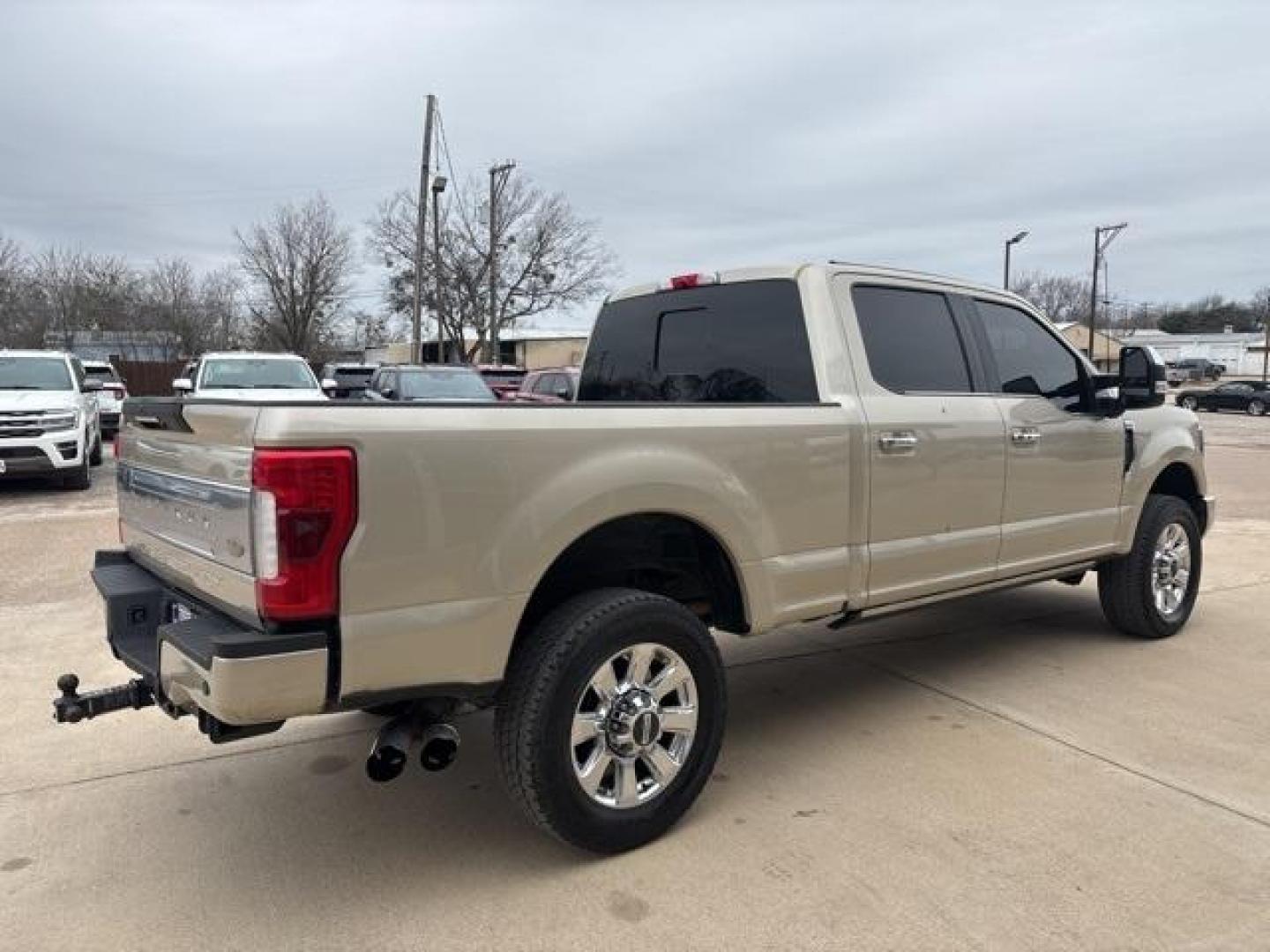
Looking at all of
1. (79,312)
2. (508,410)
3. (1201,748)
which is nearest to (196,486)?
(508,410)

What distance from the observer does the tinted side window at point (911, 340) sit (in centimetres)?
409

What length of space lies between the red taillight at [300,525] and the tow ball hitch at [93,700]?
36.8 inches

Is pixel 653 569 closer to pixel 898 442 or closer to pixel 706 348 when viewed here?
pixel 898 442

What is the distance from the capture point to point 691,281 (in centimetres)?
448

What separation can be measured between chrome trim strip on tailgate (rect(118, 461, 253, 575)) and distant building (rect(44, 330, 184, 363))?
4364 centimetres

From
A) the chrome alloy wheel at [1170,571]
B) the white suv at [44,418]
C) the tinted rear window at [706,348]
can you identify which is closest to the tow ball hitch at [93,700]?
the tinted rear window at [706,348]

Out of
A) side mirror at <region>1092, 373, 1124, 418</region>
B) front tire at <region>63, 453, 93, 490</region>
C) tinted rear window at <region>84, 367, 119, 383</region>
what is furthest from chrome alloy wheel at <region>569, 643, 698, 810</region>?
tinted rear window at <region>84, 367, 119, 383</region>

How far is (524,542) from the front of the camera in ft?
9.48

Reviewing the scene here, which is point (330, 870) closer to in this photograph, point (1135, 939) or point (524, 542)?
point (524, 542)

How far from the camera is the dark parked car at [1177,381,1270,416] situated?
40.9 meters

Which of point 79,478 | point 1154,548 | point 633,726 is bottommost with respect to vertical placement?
point 79,478

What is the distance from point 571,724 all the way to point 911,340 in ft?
7.67

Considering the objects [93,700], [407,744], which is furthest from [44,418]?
[407,744]

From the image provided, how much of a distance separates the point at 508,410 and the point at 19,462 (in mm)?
10597
